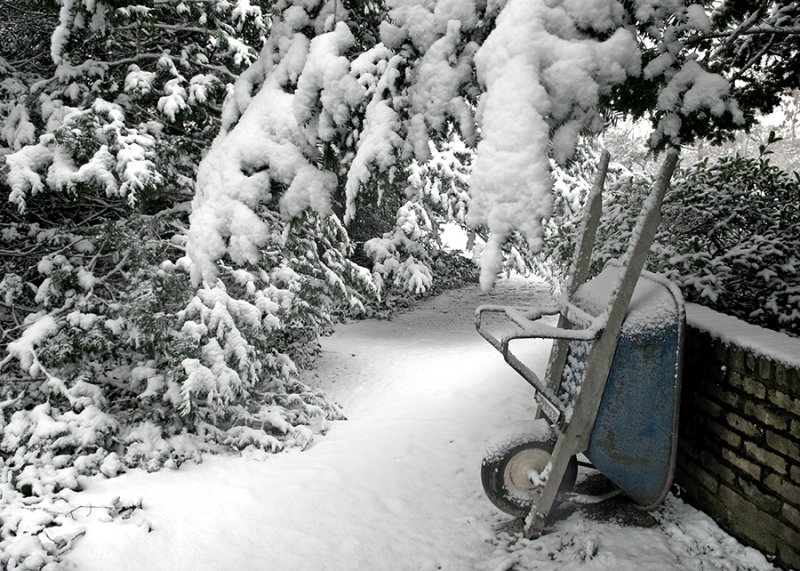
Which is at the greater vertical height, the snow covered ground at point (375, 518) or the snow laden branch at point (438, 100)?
the snow laden branch at point (438, 100)

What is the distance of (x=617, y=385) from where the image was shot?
3.12 meters

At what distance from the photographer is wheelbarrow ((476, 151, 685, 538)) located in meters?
2.91

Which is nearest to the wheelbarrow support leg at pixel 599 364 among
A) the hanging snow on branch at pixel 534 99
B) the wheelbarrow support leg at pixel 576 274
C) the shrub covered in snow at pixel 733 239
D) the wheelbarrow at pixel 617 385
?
the wheelbarrow at pixel 617 385

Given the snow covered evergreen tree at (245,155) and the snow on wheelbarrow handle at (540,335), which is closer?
the snow covered evergreen tree at (245,155)

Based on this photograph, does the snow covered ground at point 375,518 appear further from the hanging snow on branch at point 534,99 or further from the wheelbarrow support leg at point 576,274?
the hanging snow on branch at point 534,99

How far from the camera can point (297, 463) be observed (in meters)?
5.01

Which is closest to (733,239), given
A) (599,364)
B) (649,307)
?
(649,307)

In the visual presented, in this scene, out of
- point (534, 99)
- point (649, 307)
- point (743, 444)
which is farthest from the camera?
point (743, 444)

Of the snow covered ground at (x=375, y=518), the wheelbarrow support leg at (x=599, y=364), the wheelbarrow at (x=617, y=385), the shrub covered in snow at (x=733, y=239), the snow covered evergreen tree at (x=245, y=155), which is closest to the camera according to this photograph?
the snow covered evergreen tree at (x=245, y=155)

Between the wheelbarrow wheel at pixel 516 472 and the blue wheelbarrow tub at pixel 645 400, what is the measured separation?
44 cm

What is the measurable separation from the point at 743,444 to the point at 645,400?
0.72 meters

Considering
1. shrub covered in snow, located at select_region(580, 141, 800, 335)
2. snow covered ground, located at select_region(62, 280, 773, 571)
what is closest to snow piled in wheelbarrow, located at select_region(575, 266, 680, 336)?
snow covered ground, located at select_region(62, 280, 773, 571)

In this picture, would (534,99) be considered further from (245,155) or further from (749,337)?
(749,337)

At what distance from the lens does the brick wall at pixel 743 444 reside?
2.81m
